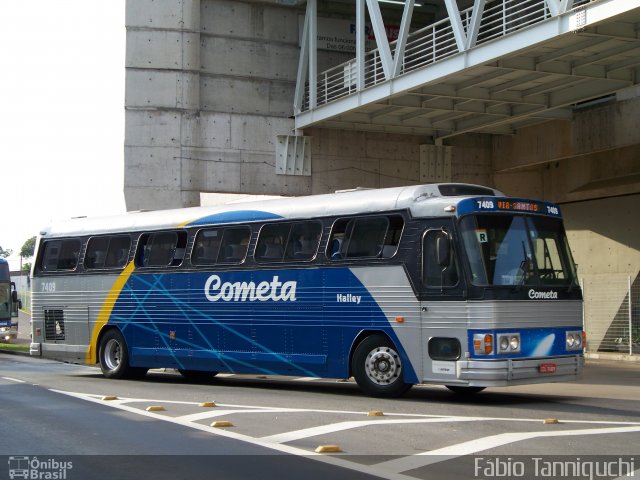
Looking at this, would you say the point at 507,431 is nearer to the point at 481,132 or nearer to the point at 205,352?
the point at 205,352

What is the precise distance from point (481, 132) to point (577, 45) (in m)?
11.5

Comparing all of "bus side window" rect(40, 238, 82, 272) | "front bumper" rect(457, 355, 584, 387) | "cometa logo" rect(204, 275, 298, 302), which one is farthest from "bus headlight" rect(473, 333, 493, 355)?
"bus side window" rect(40, 238, 82, 272)

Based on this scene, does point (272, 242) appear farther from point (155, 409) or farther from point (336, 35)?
point (336, 35)

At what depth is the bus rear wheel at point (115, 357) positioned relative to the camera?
20547 millimetres

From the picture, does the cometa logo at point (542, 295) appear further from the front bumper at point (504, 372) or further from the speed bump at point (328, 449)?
the speed bump at point (328, 449)

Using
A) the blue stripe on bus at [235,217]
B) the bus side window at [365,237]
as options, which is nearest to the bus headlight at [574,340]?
the bus side window at [365,237]

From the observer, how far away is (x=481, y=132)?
34.6 m

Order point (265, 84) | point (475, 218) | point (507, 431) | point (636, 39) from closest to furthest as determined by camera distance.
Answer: point (507, 431), point (475, 218), point (636, 39), point (265, 84)

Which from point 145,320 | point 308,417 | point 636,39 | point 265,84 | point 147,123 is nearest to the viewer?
point 308,417

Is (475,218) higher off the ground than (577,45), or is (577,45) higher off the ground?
(577,45)

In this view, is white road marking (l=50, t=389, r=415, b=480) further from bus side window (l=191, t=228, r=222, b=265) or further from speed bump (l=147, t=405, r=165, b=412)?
bus side window (l=191, t=228, r=222, b=265)

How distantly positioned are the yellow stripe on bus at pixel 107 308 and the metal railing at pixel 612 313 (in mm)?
14298

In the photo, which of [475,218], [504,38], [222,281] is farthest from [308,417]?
[504,38]

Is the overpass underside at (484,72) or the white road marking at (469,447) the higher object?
the overpass underside at (484,72)
